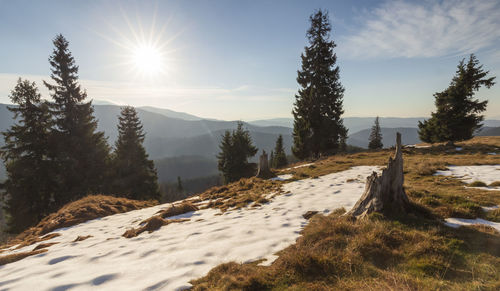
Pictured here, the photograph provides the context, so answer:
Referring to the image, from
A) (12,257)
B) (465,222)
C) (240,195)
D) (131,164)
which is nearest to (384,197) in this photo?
(465,222)

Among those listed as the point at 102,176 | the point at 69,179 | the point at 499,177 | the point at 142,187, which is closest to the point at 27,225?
the point at 69,179

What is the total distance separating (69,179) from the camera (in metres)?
20.0

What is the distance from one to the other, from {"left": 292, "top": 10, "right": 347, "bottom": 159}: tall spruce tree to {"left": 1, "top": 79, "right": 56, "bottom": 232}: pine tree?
93.9ft

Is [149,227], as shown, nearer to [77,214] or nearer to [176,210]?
[176,210]

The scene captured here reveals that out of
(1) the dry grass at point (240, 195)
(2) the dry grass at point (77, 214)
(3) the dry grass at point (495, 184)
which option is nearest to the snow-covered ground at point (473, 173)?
(3) the dry grass at point (495, 184)

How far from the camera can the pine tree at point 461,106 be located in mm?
24703

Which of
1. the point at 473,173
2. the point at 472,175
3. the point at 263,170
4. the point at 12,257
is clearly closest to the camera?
the point at 12,257

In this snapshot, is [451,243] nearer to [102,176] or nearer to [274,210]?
[274,210]

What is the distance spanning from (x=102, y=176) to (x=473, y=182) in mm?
30014

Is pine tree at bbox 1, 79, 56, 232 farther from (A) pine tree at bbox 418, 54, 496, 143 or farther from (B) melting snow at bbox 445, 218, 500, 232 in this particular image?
(A) pine tree at bbox 418, 54, 496, 143

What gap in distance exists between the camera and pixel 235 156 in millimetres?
33844

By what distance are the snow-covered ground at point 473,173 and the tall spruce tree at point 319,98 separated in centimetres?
1532

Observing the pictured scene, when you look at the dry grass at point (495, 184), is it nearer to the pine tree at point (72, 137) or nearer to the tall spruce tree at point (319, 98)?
the tall spruce tree at point (319, 98)

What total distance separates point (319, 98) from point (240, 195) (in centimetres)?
1952
